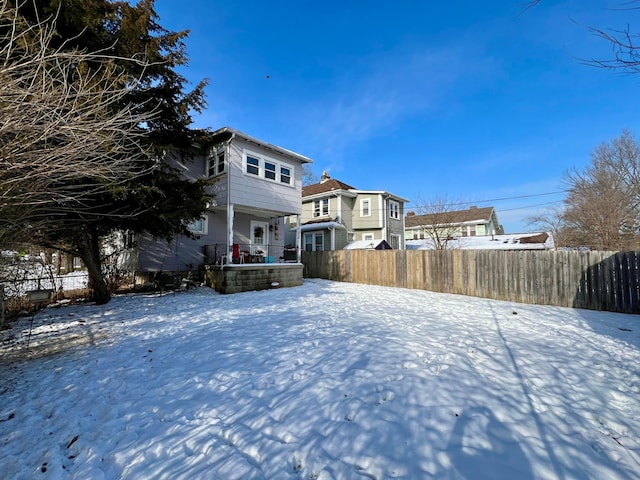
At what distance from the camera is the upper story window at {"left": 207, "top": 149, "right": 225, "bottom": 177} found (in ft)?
40.0

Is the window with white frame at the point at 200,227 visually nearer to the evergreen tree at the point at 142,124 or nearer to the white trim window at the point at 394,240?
the evergreen tree at the point at 142,124

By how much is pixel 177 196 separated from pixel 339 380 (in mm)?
7711

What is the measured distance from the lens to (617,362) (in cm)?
420

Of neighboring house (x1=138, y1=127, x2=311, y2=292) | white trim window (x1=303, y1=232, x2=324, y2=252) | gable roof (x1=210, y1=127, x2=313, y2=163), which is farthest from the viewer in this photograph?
white trim window (x1=303, y1=232, x2=324, y2=252)

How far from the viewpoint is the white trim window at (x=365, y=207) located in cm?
2331

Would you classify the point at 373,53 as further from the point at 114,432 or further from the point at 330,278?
the point at 114,432

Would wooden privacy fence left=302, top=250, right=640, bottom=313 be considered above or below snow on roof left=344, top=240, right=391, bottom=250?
below

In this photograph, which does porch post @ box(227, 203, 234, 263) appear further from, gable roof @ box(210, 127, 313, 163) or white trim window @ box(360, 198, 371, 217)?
white trim window @ box(360, 198, 371, 217)

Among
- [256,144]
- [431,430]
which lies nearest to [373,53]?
[256,144]

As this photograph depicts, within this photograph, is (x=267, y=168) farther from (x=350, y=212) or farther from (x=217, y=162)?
(x=350, y=212)

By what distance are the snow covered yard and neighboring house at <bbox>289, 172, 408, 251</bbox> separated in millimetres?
16203

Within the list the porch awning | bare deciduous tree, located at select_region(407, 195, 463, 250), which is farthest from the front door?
bare deciduous tree, located at select_region(407, 195, 463, 250)

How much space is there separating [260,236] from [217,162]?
4.70 m

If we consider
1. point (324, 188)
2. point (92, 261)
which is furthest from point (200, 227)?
point (324, 188)
